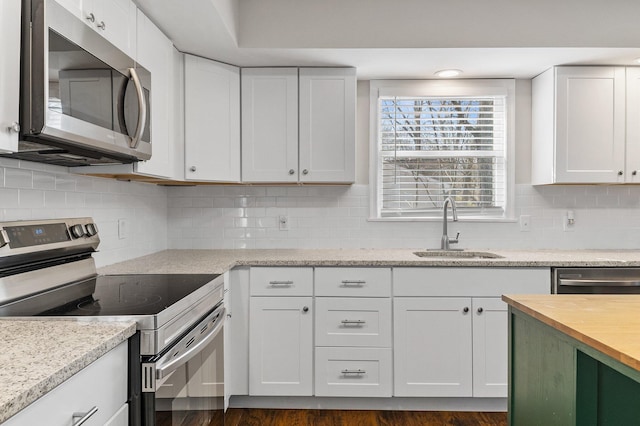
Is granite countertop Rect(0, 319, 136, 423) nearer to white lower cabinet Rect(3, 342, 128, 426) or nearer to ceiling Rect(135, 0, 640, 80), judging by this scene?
white lower cabinet Rect(3, 342, 128, 426)

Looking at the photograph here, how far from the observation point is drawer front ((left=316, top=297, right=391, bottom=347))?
2.55m

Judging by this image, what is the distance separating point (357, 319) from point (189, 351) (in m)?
1.21

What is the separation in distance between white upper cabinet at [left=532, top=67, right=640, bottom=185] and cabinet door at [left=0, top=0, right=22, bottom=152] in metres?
2.84

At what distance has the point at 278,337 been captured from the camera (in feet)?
8.37

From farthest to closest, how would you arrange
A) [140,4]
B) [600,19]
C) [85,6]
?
[600,19] → [140,4] → [85,6]

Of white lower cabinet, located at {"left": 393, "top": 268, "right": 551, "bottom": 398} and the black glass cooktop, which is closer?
the black glass cooktop

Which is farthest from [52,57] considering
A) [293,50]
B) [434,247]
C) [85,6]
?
[434,247]

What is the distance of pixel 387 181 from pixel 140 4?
6.35 feet

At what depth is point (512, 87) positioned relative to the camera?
3.14m

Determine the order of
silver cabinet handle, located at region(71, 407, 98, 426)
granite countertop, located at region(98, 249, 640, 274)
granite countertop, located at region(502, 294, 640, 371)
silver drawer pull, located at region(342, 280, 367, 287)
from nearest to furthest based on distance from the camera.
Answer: silver cabinet handle, located at region(71, 407, 98, 426) → granite countertop, located at region(502, 294, 640, 371) → granite countertop, located at region(98, 249, 640, 274) → silver drawer pull, located at region(342, 280, 367, 287)

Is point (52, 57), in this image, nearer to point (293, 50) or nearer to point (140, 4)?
point (140, 4)

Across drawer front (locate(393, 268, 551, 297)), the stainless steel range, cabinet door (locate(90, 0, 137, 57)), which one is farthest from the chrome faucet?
cabinet door (locate(90, 0, 137, 57))

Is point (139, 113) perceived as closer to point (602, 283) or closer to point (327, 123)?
point (327, 123)

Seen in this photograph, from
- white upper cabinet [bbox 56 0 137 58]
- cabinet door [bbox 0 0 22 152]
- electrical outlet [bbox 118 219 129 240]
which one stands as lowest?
electrical outlet [bbox 118 219 129 240]
